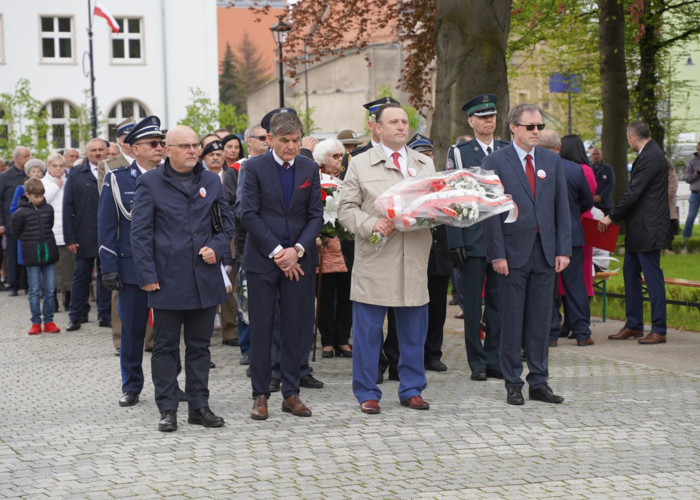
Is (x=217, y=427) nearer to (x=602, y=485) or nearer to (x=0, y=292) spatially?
(x=602, y=485)

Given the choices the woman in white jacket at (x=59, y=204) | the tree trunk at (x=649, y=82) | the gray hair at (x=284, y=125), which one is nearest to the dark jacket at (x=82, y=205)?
the woman in white jacket at (x=59, y=204)

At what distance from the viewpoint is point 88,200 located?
13141 mm

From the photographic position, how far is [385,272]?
25.2ft

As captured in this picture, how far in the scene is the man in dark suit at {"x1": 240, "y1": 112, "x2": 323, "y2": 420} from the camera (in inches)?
294

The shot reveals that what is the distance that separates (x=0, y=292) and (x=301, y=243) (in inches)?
480

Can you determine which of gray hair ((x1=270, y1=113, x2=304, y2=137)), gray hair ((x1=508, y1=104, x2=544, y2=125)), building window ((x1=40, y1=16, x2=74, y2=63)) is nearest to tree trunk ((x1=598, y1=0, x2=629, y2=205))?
gray hair ((x1=508, y1=104, x2=544, y2=125))

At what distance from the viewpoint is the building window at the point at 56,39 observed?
50375mm

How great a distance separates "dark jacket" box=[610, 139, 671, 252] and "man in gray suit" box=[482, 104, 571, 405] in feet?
10.0

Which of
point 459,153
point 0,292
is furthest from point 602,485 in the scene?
point 0,292

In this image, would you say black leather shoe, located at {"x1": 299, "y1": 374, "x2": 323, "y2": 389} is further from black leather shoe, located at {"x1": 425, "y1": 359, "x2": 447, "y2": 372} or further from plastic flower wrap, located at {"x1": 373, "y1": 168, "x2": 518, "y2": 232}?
plastic flower wrap, located at {"x1": 373, "y1": 168, "x2": 518, "y2": 232}

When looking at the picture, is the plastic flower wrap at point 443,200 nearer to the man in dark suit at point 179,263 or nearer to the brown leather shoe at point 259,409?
the man in dark suit at point 179,263

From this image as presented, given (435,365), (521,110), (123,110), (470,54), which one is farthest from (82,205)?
(123,110)

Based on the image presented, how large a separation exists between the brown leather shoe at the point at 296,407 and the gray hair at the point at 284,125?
195 centimetres

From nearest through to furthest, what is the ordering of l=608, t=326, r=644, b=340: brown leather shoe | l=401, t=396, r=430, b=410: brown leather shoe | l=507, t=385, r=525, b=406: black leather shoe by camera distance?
l=401, t=396, r=430, b=410: brown leather shoe < l=507, t=385, r=525, b=406: black leather shoe < l=608, t=326, r=644, b=340: brown leather shoe
